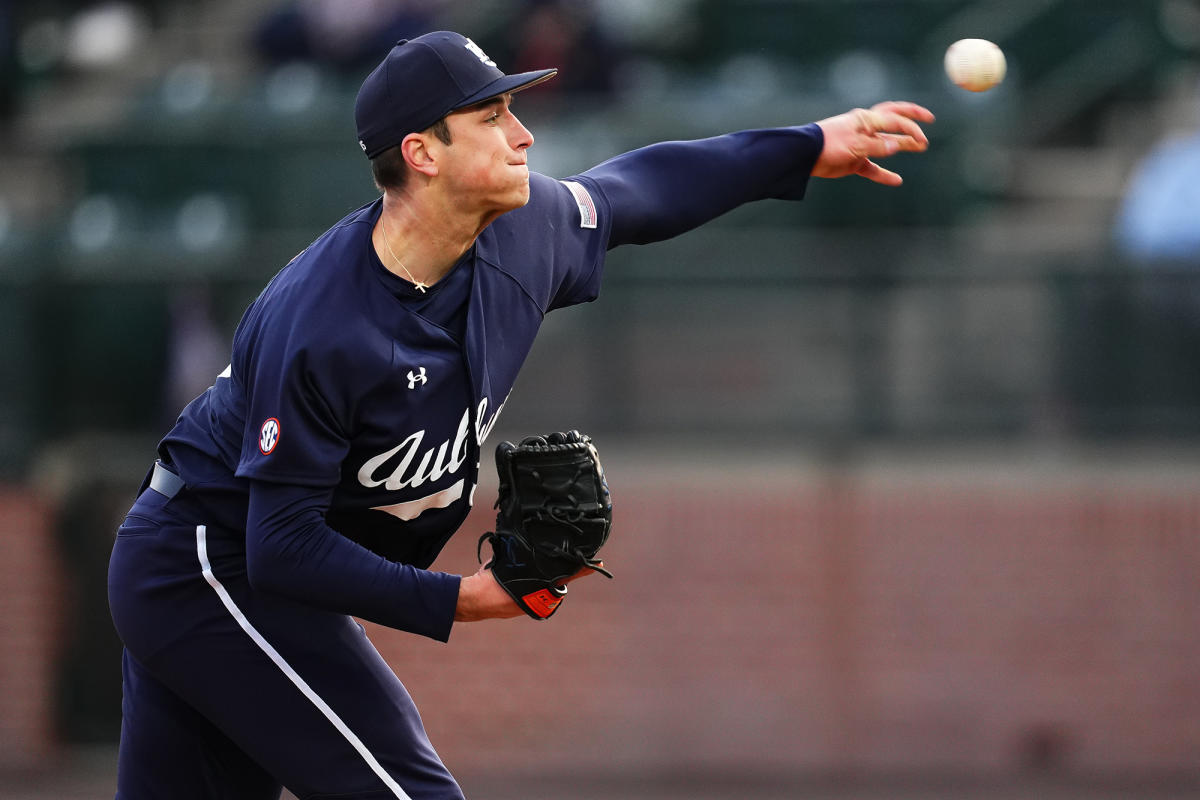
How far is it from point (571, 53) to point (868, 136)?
5593 mm

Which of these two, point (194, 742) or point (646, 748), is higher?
point (194, 742)

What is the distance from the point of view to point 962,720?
748 centimetres

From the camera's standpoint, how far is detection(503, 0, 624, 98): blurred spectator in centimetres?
920

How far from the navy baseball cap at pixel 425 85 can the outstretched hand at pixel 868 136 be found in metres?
0.90

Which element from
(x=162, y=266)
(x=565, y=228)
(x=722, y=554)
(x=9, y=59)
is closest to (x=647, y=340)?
(x=722, y=554)

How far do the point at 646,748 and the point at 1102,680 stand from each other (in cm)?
209

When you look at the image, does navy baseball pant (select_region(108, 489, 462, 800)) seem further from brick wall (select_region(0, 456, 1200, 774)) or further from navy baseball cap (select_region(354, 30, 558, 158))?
brick wall (select_region(0, 456, 1200, 774))

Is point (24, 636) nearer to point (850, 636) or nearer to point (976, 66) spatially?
point (850, 636)

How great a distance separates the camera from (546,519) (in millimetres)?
3234

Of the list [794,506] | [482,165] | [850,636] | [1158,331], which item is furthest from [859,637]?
[482,165]

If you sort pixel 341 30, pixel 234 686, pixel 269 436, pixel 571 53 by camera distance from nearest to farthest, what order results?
pixel 269 436
pixel 234 686
pixel 571 53
pixel 341 30

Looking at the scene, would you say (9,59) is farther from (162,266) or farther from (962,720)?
(962,720)

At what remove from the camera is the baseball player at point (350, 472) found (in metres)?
3.14

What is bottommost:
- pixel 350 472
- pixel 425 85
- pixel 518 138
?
pixel 350 472
